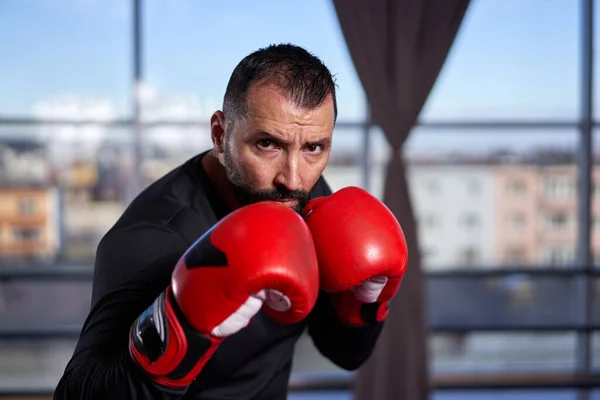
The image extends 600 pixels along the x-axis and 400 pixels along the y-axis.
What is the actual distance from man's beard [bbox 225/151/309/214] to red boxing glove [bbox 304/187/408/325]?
0.09ft

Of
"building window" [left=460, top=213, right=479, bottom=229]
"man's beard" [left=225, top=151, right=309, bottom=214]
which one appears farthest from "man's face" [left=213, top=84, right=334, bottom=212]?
"building window" [left=460, top=213, right=479, bottom=229]

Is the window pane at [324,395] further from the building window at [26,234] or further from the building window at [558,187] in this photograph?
the building window at [558,187]

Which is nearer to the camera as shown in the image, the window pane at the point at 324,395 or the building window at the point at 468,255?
the window pane at the point at 324,395

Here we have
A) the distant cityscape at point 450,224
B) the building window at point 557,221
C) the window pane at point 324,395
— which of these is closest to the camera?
the window pane at point 324,395

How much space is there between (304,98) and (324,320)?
518 millimetres

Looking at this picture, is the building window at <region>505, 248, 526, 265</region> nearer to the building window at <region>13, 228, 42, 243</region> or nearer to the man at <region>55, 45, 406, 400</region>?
the building window at <region>13, 228, 42, 243</region>

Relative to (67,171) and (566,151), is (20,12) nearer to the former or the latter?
(67,171)

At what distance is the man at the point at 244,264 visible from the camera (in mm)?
767

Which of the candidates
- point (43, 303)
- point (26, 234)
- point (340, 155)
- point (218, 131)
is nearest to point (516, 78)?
point (340, 155)

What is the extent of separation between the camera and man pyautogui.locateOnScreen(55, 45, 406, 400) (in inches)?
30.2

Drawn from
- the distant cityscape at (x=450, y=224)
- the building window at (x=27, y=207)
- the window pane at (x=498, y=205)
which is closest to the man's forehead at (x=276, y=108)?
the distant cityscape at (x=450, y=224)

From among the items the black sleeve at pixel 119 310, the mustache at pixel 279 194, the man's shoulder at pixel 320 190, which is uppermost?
the mustache at pixel 279 194

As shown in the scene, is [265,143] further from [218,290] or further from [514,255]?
[514,255]

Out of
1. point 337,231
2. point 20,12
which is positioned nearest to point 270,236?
point 337,231
